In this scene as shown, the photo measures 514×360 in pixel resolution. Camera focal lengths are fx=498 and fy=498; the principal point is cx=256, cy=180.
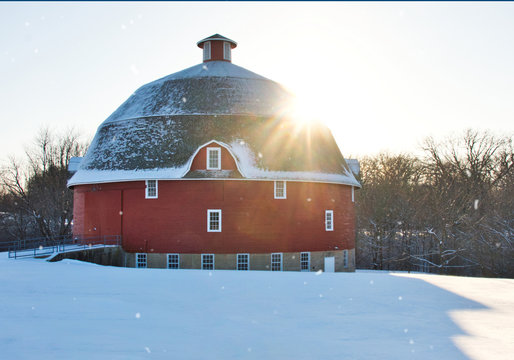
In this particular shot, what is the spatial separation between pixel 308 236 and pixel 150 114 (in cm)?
1129

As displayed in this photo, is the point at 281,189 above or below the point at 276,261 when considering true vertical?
above

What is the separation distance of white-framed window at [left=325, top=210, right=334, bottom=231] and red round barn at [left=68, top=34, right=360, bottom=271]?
0.27 ft

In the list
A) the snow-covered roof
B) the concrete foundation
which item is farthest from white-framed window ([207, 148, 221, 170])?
the concrete foundation

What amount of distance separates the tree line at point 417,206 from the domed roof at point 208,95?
67.7 feet

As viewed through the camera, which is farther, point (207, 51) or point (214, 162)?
point (207, 51)

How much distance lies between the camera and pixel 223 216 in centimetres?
2603

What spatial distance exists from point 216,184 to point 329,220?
708 centimetres

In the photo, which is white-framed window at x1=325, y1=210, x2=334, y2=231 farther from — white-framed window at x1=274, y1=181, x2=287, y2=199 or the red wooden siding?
white-framed window at x1=274, y1=181, x2=287, y2=199

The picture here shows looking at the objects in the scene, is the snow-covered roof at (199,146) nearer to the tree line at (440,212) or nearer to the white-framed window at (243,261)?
the white-framed window at (243,261)

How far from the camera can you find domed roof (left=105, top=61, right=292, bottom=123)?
93.0ft

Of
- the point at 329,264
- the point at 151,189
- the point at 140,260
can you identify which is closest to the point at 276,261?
the point at 329,264

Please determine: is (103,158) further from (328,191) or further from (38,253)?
(328,191)

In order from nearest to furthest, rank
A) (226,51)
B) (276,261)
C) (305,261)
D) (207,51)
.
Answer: (276,261) < (305,261) < (207,51) < (226,51)

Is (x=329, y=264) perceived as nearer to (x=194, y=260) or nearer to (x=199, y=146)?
(x=194, y=260)
